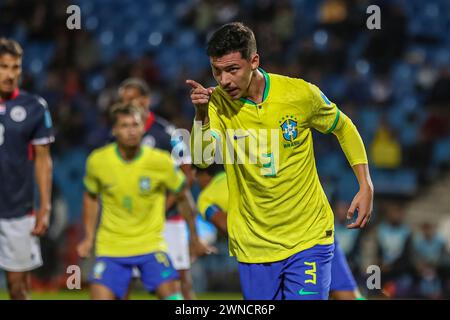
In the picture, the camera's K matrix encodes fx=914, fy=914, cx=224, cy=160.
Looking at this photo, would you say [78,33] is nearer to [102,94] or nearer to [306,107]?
Answer: [102,94]

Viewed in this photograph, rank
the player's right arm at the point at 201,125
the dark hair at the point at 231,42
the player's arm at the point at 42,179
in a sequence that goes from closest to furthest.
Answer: the player's right arm at the point at 201,125 → the dark hair at the point at 231,42 → the player's arm at the point at 42,179

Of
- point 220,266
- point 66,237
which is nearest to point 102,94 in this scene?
point 66,237

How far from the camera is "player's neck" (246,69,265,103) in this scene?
493cm

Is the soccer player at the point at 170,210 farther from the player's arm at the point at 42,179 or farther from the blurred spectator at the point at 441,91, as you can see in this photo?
the blurred spectator at the point at 441,91

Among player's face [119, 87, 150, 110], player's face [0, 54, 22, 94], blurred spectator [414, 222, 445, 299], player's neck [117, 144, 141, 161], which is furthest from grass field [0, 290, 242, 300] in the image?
player's face [0, 54, 22, 94]

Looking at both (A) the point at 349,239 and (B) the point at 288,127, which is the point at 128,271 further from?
(A) the point at 349,239

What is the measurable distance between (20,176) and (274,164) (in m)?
3.05

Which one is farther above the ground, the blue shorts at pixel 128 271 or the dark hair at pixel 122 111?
the dark hair at pixel 122 111

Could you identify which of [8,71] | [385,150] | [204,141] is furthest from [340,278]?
[385,150]

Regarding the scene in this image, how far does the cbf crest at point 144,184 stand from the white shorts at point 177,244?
5.04ft

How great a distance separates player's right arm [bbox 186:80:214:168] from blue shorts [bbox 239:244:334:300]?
70 cm

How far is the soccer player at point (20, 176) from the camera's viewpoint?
23.7ft

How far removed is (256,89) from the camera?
195 inches

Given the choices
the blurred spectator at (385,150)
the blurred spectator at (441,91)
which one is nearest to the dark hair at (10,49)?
the blurred spectator at (385,150)
